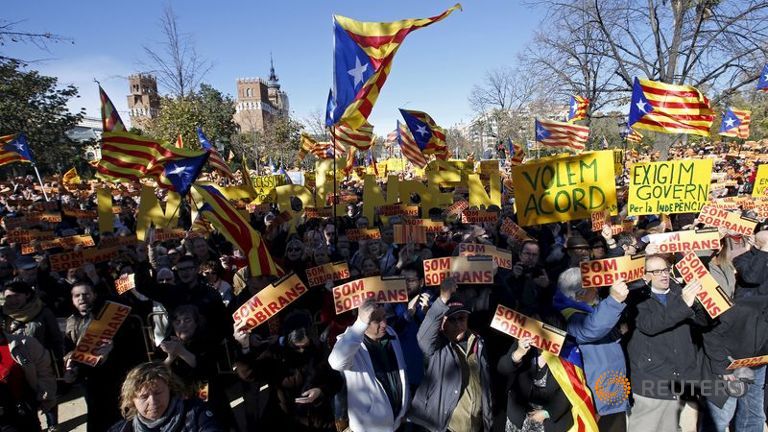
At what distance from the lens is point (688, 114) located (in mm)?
9109

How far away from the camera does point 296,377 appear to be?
3.47m

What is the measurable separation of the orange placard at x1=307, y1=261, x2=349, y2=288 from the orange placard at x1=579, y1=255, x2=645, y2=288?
224cm

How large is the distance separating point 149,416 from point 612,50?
23.3 meters

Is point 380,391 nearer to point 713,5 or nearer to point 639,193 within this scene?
point 639,193

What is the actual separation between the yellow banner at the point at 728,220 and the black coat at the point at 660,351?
2.66m

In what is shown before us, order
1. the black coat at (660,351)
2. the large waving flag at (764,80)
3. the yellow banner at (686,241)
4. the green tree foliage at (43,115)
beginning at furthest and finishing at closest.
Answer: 1. the green tree foliage at (43,115)
2. the large waving flag at (764,80)
3. the yellow banner at (686,241)
4. the black coat at (660,351)

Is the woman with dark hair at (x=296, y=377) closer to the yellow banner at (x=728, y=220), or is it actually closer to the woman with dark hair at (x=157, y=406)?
the woman with dark hair at (x=157, y=406)

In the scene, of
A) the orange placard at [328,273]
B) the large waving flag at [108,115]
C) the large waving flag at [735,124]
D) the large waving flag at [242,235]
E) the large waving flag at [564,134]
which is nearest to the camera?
the orange placard at [328,273]

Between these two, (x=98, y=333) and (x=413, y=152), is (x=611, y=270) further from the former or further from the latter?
(x=413, y=152)

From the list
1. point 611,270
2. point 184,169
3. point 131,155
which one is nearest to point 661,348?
point 611,270

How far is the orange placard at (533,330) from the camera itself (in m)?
3.23

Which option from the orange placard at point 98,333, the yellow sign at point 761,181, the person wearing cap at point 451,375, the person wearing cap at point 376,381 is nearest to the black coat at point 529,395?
the person wearing cap at point 451,375

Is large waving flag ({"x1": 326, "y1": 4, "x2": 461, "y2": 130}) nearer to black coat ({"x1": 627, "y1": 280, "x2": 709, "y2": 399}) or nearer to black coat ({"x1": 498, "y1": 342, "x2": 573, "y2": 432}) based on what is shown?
black coat ({"x1": 498, "y1": 342, "x2": 573, "y2": 432})

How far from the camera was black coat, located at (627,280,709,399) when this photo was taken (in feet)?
11.8
